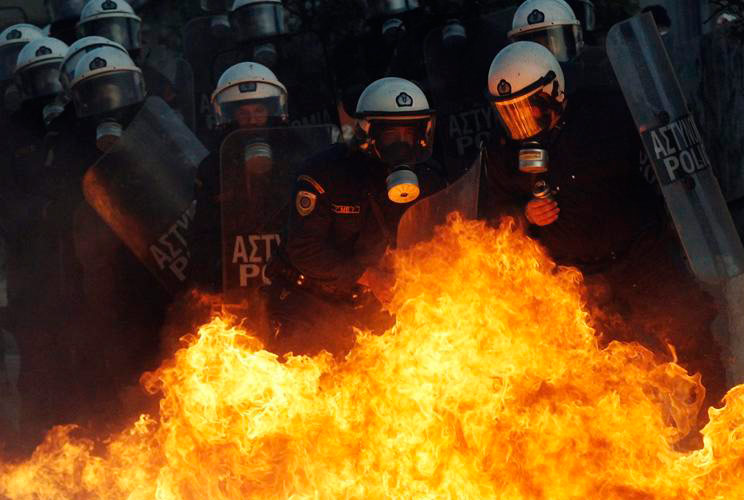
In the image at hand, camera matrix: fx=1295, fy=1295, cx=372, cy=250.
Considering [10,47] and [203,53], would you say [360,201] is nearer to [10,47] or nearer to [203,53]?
[203,53]

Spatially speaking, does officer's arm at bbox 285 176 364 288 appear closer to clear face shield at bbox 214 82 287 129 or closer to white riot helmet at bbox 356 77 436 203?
white riot helmet at bbox 356 77 436 203

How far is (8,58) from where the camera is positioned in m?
12.0

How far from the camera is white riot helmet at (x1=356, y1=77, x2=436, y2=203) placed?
697 cm

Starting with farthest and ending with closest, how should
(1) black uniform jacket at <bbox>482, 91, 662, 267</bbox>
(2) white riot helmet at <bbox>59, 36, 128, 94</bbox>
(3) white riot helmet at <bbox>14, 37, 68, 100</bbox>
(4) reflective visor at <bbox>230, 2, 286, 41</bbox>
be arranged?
1. (3) white riot helmet at <bbox>14, 37, 68, 100</bbox>
2. (4) reflective visor at <bbox>230, 2, 286, 41</bbox>
3. (2) white riot helmet at <bbox>59, 36, 128, 94</bbox>
4. (1) black uniform jacket at <bbox>482, 91, 662, 267</bbox>

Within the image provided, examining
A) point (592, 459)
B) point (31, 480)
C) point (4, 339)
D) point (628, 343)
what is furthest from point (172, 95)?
point (592, 459)

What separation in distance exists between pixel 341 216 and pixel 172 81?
11.7 ft

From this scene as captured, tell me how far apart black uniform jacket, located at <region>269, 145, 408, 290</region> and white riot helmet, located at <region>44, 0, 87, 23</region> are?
5.59 metres

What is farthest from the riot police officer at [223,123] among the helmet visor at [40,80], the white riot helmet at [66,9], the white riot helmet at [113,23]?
the white riot helmet at [66,9]

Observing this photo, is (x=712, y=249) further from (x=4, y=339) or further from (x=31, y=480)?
(x=4, y=339)

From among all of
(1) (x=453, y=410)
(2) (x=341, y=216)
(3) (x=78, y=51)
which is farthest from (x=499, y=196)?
(3) (x=78, y=51)

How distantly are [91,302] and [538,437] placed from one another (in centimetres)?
451

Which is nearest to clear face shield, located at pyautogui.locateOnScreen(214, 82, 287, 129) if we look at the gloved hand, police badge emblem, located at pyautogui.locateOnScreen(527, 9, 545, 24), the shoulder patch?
the shoulder patch

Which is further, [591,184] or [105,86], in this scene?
[105,86]

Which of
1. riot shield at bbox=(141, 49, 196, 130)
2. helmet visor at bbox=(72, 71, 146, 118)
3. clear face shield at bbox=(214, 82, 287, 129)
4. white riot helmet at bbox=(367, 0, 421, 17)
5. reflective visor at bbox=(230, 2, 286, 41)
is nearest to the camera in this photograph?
clear face shield at bbox=(214, 82, 287, 129)
